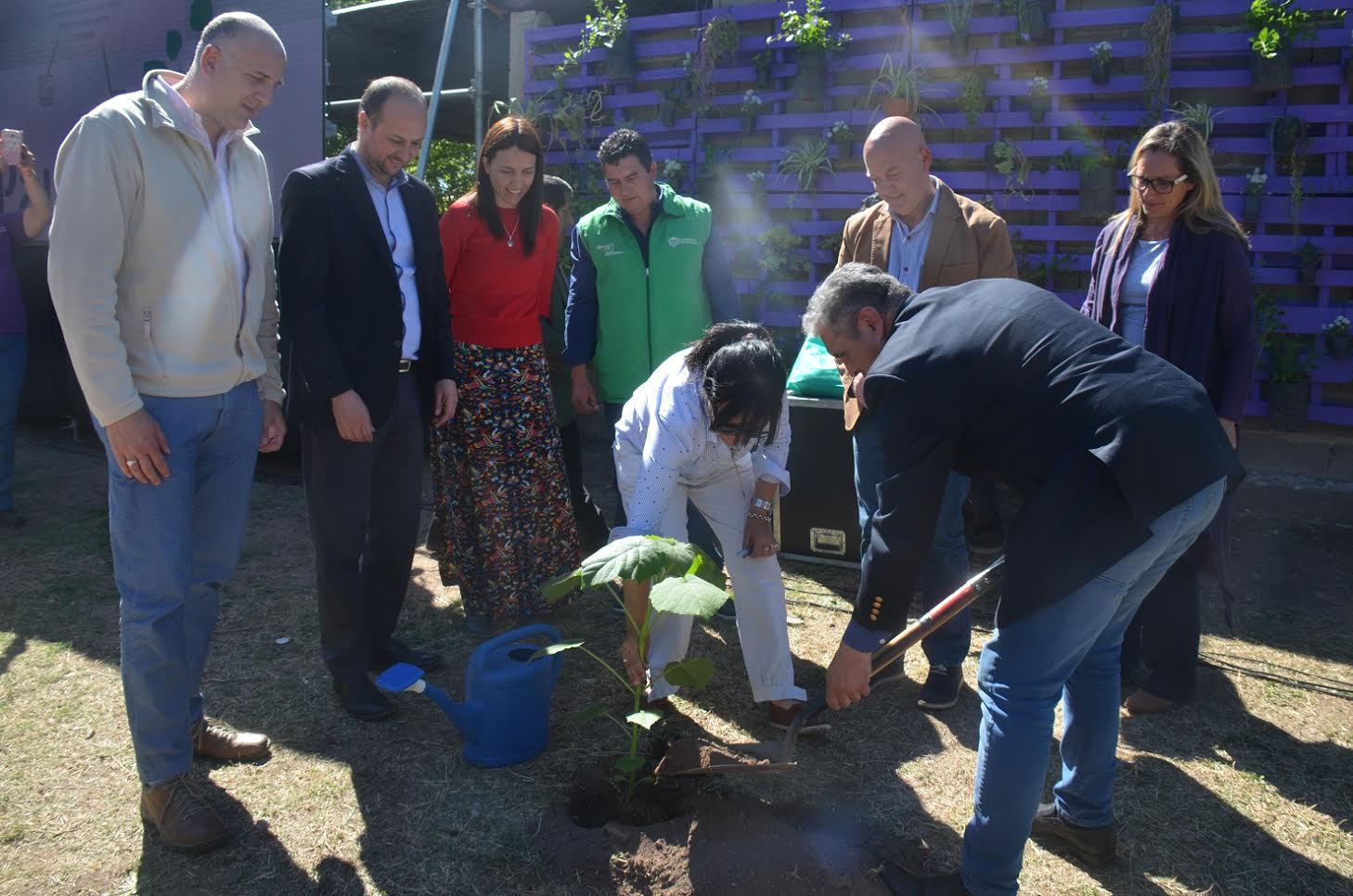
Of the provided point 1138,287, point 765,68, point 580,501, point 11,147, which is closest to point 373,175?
point 580,501

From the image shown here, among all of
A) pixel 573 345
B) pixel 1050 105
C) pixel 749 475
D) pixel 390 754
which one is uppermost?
pixel 1050 105

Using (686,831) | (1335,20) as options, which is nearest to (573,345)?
(686,831)

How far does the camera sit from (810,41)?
5.96 m

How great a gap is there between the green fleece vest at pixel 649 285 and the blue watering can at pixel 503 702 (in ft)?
4.49

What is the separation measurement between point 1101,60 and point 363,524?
4680mm

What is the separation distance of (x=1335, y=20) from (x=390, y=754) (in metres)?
5.73

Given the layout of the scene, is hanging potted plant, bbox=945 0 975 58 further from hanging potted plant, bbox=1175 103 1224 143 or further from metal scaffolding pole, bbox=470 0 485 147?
metal scaffolding pole, bbox=470 0 485 147

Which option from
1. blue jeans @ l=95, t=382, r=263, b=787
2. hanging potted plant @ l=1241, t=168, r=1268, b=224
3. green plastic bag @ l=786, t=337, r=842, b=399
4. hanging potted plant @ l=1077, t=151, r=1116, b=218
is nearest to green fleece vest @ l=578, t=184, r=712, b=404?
green plastic bag @ l=786, t=337, r=842, b=399

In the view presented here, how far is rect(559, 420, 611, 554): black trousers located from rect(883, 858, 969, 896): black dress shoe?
7.62 ft

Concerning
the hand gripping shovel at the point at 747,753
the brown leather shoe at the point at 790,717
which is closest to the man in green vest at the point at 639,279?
the brown leather shoe at the point at 790,717

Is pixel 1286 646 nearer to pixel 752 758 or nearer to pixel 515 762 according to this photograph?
pixel 752 758

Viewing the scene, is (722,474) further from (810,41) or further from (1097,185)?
(810,41)

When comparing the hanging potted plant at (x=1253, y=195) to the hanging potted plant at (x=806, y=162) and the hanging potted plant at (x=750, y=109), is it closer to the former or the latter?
the hanging potted plant at (x=806, y=162)

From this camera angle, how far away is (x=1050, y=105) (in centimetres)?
561
